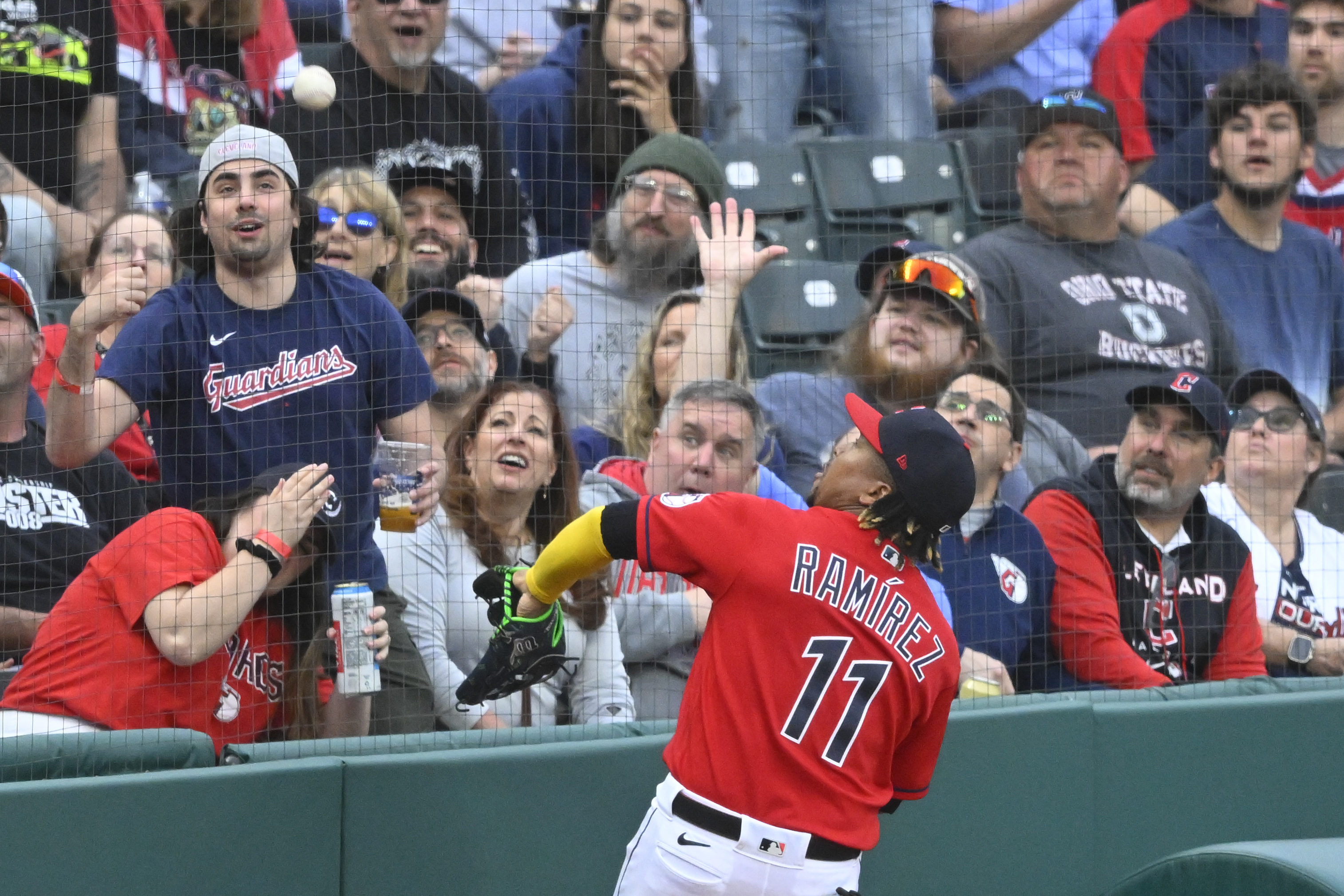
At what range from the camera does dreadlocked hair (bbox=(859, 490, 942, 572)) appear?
2.80m

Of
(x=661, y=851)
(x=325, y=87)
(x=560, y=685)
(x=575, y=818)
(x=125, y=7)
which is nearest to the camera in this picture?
(x=661, y=851)

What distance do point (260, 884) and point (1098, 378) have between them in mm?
3324

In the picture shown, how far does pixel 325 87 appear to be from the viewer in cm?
462

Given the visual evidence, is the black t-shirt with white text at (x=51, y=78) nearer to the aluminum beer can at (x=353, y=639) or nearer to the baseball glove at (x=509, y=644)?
the aluminum beer can at (x=353, y=639)

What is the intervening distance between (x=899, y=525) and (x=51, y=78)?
10.7ft

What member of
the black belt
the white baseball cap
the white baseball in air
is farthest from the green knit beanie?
the black belt

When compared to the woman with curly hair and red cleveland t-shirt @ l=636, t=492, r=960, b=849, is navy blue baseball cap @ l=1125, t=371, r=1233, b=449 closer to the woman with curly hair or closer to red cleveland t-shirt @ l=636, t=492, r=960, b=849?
the woman with curly hair

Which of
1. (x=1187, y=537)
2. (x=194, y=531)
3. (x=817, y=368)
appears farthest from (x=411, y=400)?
(x=1187, y=537)

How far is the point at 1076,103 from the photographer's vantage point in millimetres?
5453

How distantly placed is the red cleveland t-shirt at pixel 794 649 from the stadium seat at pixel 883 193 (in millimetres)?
3348

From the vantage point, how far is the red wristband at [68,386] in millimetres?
3680

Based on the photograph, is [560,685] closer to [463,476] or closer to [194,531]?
[463,476]

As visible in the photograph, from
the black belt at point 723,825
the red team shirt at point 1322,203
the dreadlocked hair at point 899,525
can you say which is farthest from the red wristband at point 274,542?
the red team shirt at point 1322,203

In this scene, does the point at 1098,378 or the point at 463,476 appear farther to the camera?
the point at 1098,378
